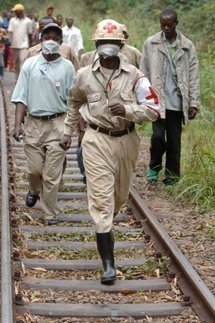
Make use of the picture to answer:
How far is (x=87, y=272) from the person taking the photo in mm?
6914

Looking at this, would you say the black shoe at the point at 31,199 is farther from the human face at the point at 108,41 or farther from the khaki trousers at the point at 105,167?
the human face at the point at 108,41

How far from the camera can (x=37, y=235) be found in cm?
805

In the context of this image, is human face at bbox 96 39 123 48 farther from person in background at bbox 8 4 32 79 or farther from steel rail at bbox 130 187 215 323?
person in background at bbox 8 4 32 79

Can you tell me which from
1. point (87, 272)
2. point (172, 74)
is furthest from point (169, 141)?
point (87, 272)

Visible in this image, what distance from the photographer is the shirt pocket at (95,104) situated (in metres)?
6.33

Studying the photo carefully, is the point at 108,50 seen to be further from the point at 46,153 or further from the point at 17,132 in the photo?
the point at 46,153

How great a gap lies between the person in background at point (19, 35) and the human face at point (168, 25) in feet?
37.7

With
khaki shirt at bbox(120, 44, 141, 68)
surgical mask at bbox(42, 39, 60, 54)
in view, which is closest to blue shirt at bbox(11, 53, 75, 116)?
surgical mask at bbox(42, 39, 60, 54)

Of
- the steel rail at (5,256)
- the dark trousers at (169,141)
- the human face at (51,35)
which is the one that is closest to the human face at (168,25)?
the dark trousers at (169,141)

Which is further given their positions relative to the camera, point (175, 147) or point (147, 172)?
point (147, 172)

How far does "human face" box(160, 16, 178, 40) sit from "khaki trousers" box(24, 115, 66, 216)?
174 centimetres

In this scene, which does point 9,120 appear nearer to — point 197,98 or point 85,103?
point 197,98

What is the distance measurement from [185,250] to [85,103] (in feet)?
5.80

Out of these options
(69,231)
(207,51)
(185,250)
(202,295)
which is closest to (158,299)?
(202,295)
